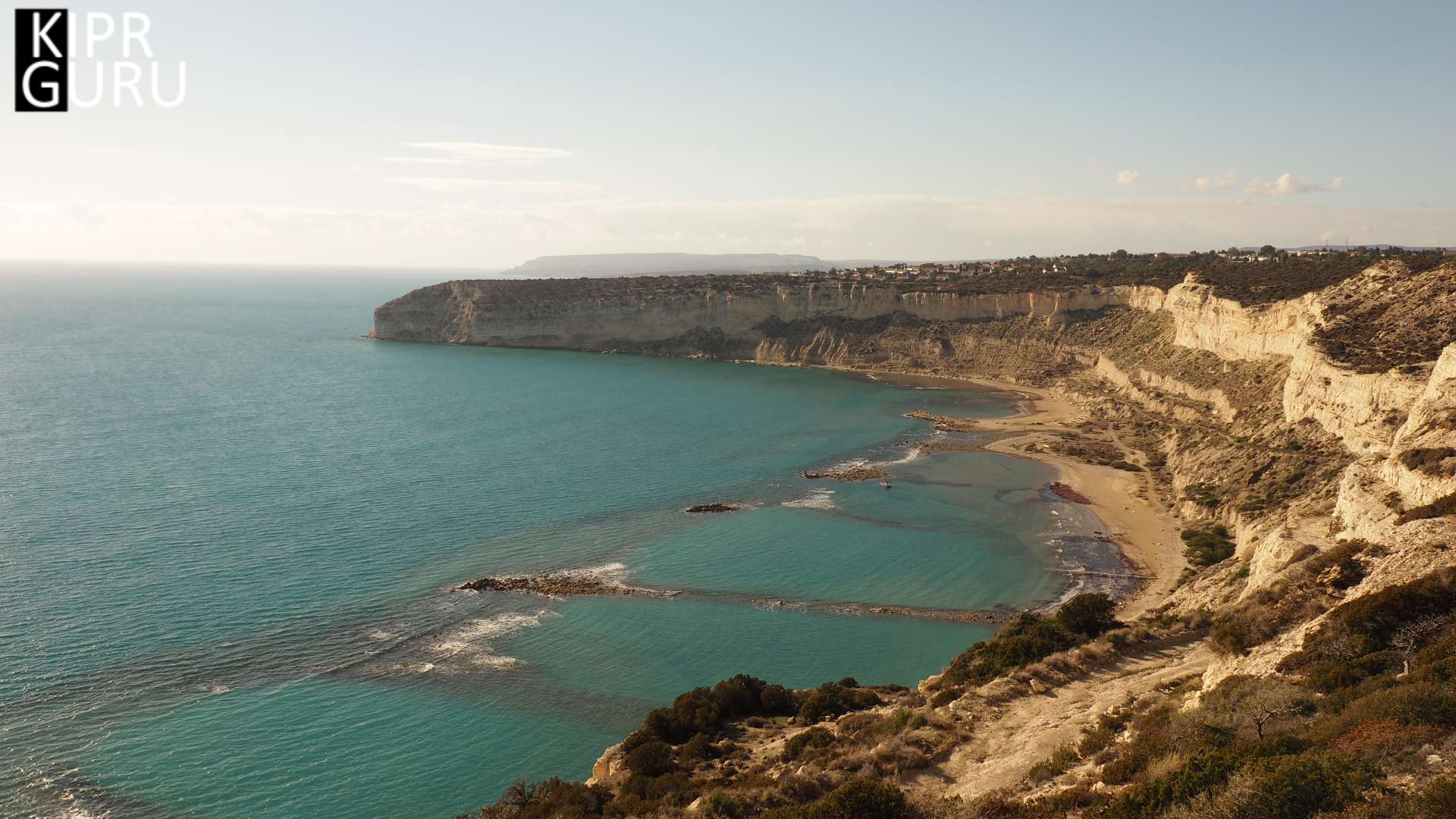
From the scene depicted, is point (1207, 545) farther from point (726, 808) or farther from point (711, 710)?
point (726, 808)

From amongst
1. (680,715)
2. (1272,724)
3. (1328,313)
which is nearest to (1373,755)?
(1272,724)

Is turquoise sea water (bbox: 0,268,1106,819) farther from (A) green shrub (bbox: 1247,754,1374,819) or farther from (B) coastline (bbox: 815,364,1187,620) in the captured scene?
(A) green shrub (bbox: 1247,754,1374,819)

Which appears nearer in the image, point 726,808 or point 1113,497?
point 726,808

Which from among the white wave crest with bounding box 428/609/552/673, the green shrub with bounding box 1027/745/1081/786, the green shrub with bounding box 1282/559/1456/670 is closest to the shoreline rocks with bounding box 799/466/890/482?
the white wave crest with bounding box 428/609/552/673

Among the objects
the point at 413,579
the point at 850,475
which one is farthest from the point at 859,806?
the point at 850,475

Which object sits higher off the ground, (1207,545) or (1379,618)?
(1379,618)

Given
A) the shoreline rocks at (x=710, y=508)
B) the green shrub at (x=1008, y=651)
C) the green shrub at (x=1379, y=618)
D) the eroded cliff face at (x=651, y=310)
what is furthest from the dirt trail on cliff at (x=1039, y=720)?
the eroded cliff face at (x=651, y=310)

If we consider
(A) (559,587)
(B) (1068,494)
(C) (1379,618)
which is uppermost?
(C) (1379,618)

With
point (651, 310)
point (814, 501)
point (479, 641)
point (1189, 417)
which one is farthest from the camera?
point (651, 310)
